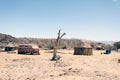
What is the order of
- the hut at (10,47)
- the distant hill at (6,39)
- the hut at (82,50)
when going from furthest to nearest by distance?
the distant hill at (6,39)
the hut at (10,47)
the hut at (82,50)

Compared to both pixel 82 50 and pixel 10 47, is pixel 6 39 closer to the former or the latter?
pixel 10 47

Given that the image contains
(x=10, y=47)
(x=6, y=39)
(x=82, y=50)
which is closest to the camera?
(x=82, y=50)

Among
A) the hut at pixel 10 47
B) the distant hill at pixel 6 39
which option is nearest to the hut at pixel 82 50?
the hut at pixel 10 47

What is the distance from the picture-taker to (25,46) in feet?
158

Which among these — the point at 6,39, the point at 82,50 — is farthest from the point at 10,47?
the point at 6,39

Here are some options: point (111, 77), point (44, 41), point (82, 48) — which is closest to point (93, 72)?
point (111, 77)

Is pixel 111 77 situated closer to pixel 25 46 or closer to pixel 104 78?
pixel 104 78

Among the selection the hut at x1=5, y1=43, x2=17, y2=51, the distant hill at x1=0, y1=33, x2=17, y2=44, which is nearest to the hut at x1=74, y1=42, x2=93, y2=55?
the hut at x1=5, y1=43, x2=17, y2=51

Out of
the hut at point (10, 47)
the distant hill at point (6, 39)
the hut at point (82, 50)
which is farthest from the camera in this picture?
the distant hill at point (6, 39)

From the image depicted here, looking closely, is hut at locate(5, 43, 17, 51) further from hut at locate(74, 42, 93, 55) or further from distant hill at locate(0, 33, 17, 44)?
distant hill at locate(0, 33, 17, 44)

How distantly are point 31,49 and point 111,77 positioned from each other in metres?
29.4

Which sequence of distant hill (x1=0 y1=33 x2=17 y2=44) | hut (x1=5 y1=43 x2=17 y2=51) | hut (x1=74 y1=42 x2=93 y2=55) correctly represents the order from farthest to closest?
distant hill (x1=0 y1=33 x2=17 y2=44)
hut (x1=5 y1=43 x2=17 y2=51)
hut (x1=74 y1=42 x2=93 y2=55)

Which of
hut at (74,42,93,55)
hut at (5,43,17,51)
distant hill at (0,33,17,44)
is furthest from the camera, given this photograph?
distant hill at (0,33,17,44)

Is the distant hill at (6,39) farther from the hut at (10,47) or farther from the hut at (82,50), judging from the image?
the hut at (82,50)
